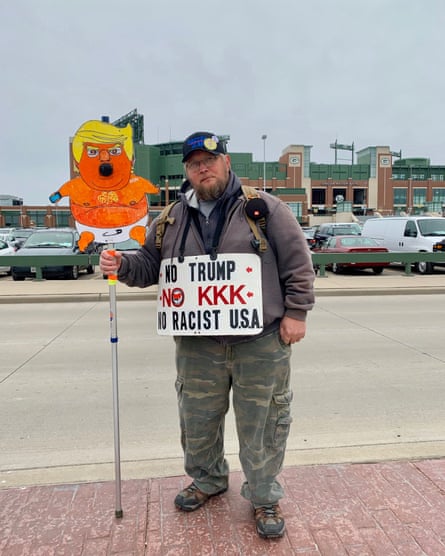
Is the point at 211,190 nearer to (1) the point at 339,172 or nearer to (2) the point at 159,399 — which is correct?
(2) the point at 159,399

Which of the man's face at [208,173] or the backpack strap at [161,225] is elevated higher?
the man's face at [208,173]

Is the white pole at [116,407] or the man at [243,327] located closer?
the man at [243,327]

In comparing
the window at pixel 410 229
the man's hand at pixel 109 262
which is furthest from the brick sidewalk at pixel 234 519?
the window at pixel 410 229

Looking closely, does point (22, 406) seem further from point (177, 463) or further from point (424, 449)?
point (424, 449)

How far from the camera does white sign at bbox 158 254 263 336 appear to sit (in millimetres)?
2404

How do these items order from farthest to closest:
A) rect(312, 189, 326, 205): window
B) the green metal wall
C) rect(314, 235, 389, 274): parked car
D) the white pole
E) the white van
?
rect(312, 189, 326, 205): window < the green metal wall < the white van < rect(314, 235, 389, 274): parked car < the white pole

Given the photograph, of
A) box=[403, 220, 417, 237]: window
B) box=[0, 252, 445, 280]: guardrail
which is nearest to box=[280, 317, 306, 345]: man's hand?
box=[0, 252, 445, 280]: guardrail

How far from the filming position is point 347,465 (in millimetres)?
3080

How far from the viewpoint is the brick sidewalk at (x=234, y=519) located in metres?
2.30

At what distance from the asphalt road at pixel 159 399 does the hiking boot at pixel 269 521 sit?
758mm

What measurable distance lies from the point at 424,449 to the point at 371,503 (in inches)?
37.1

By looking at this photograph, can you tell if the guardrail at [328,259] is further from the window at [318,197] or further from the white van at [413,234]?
the window at [318,197]

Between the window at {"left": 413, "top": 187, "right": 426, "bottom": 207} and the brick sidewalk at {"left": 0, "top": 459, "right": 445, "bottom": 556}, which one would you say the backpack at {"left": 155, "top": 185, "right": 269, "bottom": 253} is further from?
the window at {"left": 413, "top": 187, "right": 426, "bottom": 207}

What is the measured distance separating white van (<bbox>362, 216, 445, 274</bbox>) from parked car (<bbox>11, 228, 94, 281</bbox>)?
11.3m
